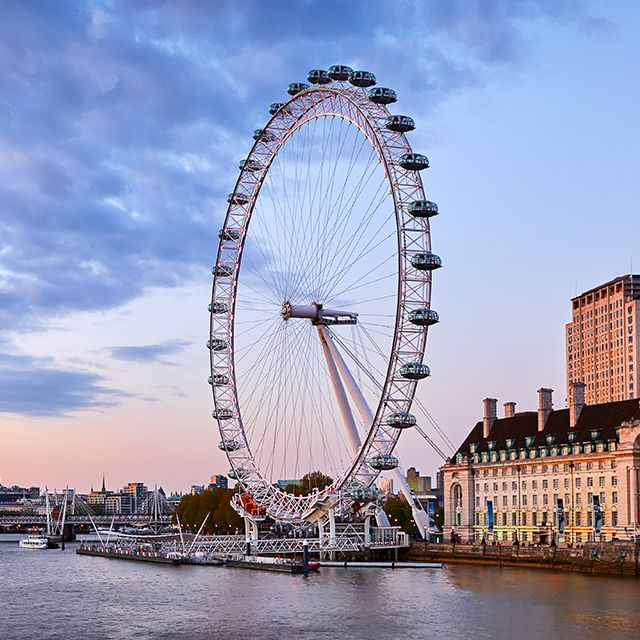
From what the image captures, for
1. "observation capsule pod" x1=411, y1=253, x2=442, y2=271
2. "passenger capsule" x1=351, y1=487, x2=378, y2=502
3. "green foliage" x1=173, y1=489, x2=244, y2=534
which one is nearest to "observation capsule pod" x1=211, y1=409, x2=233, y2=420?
"passenger capsule" x1=351, y1=487, x2=378, y2=502

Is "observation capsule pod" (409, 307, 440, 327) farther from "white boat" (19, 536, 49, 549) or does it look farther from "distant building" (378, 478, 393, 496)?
"white boat" (19, 536, 49, 549)

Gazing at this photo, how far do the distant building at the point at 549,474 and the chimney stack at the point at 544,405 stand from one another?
0.28 ft

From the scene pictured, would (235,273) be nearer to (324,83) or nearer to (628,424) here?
(324,83)

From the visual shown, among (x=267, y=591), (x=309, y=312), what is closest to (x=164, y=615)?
(x=267, y=591)

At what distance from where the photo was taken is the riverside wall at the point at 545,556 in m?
77.3

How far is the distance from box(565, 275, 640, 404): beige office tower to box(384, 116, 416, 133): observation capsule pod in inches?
4140

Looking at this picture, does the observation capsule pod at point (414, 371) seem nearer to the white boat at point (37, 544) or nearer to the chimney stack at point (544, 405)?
the chimney stack at point (544, 405)

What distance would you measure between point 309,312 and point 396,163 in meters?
14.4

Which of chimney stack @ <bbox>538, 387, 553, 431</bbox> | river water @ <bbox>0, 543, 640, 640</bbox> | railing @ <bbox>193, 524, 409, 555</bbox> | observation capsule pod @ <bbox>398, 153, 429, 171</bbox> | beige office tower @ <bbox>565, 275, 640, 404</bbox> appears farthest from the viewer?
beige office tower @ <bbox>565, 275, 640, 404</bbox>

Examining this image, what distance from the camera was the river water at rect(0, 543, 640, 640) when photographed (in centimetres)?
5234

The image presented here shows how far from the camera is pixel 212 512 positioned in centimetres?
16200

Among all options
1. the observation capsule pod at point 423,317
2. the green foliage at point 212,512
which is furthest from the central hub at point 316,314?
the green foliage at point 212,512

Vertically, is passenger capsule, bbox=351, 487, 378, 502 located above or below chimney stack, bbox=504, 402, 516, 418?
below

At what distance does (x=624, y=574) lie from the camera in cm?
7612
